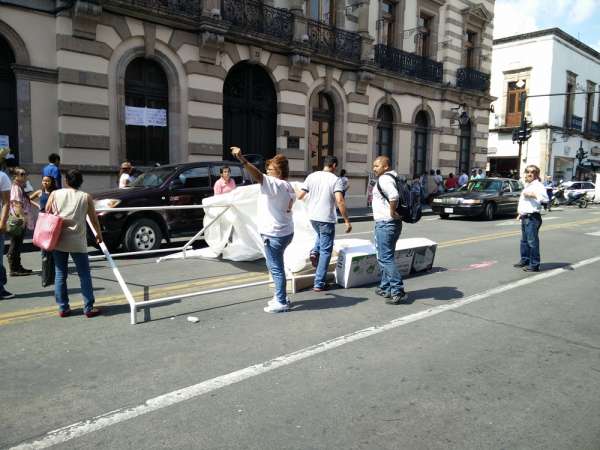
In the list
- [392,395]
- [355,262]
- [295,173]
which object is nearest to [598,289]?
[355,262]

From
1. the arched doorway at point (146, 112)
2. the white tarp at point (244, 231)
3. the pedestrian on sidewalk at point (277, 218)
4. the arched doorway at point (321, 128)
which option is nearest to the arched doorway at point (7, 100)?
the arched doorway at point (146, 112)

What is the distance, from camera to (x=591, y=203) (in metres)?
30.2

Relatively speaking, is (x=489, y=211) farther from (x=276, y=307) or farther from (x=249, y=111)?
(x=276, y=307)

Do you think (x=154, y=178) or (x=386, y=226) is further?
(x=154, y=178)

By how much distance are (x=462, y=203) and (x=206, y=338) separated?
14.4 meters

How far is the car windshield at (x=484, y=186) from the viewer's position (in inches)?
730

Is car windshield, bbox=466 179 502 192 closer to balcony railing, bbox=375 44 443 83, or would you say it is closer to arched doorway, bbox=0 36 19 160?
balcony railing, bbox=375 44 443 83

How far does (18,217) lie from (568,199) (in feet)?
97.4

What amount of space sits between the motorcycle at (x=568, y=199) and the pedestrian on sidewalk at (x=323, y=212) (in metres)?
24.6

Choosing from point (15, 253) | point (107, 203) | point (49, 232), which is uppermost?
point (107, 203)

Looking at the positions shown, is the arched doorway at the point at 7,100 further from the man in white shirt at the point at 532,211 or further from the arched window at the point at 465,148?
the arched window at the point at 465,148

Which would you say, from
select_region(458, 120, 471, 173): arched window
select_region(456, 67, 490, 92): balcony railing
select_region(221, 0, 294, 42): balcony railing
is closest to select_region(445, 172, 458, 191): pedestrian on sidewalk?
select_region(458, 120, 471, 173): arched window

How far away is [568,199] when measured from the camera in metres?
28.8

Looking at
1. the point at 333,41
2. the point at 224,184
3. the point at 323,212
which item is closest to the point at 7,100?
the point at 224,184
